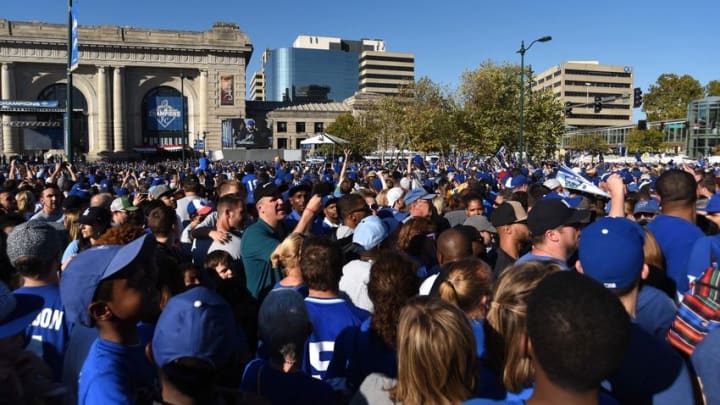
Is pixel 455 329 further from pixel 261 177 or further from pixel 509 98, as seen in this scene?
pixel 509 98

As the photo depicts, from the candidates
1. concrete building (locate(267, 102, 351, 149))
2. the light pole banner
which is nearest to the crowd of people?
the light pole banner

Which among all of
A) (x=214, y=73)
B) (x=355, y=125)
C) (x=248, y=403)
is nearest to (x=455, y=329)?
(x=248, y=403)

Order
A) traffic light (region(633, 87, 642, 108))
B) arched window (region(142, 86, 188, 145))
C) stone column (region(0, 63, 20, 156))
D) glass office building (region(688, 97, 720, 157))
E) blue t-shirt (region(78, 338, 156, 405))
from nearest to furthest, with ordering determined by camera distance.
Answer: blue t-shirt (region(78, 338, 156, 405)) → traffic light (region(633, 87, 642, 108)) → glass office building (region(688, 97, 720, 157)) → stone column (region(0, 63, 20, 156)) → arched window (region(142, 86, 188, 145))

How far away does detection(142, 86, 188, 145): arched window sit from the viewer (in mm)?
78625

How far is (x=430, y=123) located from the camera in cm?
4900

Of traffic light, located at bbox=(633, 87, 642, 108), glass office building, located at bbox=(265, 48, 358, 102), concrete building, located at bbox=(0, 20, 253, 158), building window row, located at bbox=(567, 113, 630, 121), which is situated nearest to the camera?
traffic light, located at bbox=(633, 87, 642, 108)

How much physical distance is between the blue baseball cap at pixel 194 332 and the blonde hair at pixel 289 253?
2.01 meters

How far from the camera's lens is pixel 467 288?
3.09 metres

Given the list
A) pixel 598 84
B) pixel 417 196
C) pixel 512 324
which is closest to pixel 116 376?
pixel 512 324

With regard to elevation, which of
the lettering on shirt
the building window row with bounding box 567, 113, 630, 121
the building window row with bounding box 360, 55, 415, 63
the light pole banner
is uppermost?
the building window row with bounding box 360, 55, 415, 63

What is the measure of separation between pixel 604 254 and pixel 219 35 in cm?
8340

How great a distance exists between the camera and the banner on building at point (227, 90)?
79250 millimetres

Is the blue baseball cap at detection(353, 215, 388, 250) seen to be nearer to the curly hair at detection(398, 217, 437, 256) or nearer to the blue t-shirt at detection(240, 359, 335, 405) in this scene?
the curly hair at detection(398, 217, 437, 256)

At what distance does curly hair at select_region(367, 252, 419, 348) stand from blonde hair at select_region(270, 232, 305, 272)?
0.97 metres
